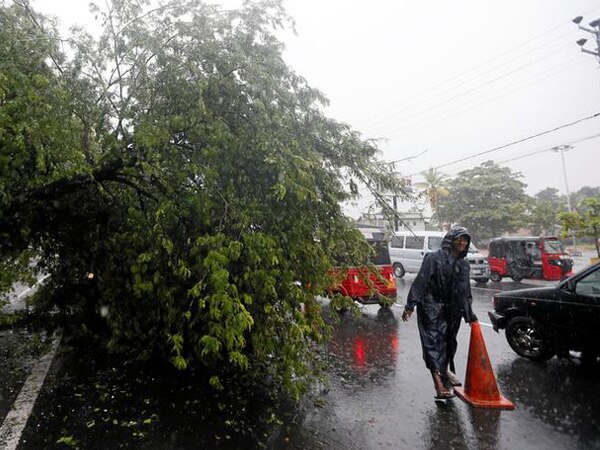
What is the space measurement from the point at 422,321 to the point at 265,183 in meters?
2.46

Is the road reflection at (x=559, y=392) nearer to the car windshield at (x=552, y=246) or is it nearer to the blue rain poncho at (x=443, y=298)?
the blue rain poncho at (x=443, y=298)

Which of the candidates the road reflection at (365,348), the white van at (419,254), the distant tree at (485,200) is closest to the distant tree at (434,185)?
the distant tree at (485,200)

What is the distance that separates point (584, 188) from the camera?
6956 cm

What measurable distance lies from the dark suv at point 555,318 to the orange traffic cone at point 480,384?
1511 mm

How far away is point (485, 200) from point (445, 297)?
35.6m

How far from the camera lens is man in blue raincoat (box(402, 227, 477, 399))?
475cm

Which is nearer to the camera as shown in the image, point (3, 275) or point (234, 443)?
point (234, 443)

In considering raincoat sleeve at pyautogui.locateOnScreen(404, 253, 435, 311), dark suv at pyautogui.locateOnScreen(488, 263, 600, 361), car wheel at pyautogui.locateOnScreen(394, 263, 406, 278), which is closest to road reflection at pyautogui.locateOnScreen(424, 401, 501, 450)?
raincoat sleeve at pyautogui.locateOnScreen(404, 253, 435, 311)

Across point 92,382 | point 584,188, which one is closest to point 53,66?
point 92,382

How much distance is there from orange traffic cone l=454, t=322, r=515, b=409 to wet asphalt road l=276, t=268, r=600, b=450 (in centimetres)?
10

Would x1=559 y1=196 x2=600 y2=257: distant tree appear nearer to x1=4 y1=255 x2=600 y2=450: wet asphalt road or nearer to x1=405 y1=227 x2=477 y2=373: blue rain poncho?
x1=4 y1=255 x2=600 y2=450: wet asphalt road

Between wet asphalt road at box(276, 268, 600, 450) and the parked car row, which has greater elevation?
the parked car row

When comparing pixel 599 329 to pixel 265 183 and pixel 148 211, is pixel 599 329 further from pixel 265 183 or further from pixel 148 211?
pixel 148 211

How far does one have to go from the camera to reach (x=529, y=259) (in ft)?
50.8
